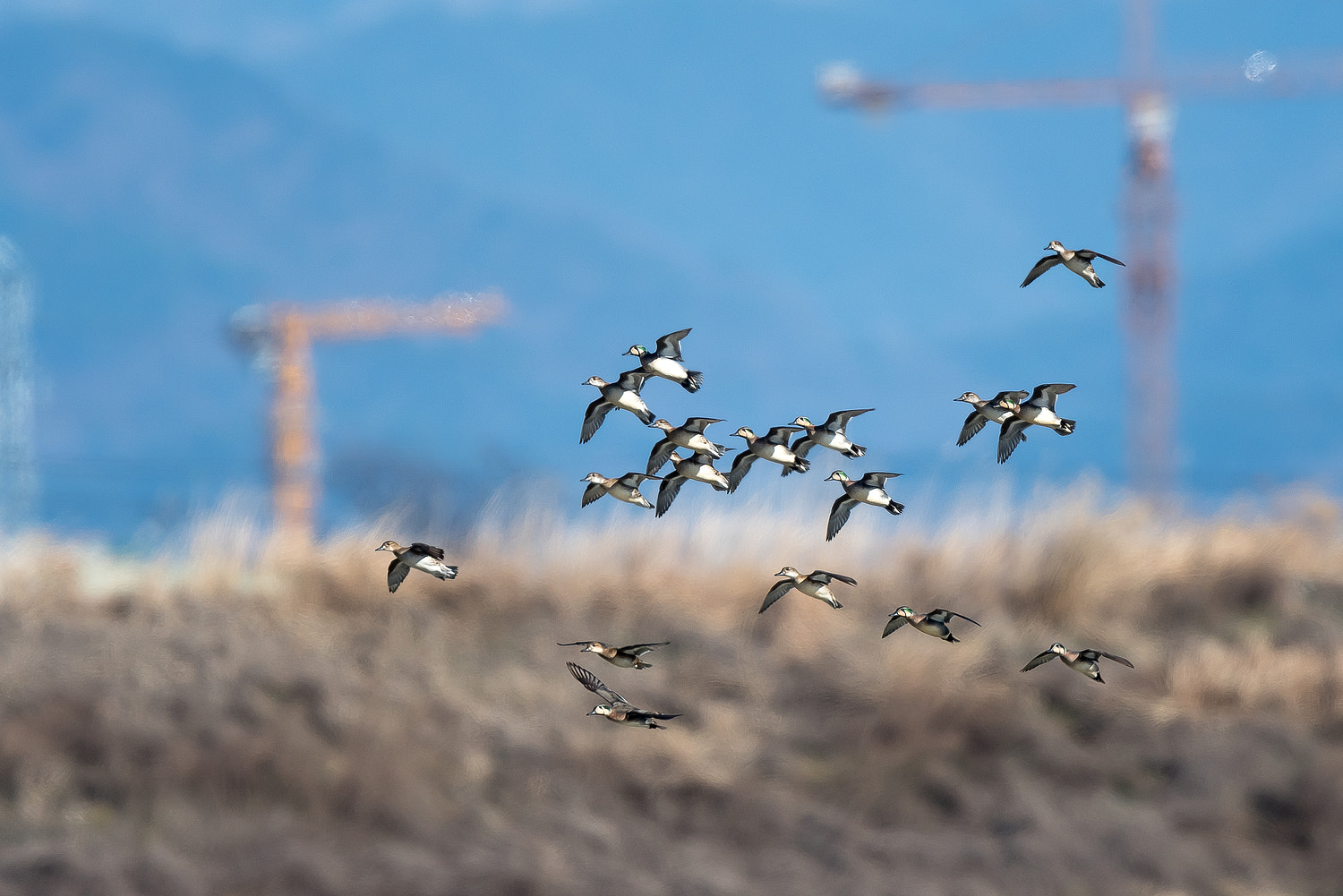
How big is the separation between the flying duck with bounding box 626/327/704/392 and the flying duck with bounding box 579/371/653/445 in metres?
0.03

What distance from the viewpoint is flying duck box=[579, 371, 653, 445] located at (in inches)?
114

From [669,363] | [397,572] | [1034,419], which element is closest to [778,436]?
[669,363]

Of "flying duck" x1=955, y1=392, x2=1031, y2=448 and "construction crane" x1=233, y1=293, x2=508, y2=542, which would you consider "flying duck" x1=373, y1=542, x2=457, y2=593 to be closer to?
"flying duck" x1=955, y1=392, x2=1031, y2=448

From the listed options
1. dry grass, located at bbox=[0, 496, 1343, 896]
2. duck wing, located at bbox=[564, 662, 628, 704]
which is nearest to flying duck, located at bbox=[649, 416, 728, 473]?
duck wing, located at bbox=[564, 662, 628, 704]

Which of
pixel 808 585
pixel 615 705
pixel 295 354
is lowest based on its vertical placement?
pixel 615 705

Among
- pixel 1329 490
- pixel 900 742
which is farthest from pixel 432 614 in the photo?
pixel 1329 490

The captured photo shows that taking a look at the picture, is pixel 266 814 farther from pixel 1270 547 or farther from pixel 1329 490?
pixel 1329 490

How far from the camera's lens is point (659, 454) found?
293 centimetres

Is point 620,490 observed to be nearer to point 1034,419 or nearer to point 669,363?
point 669,363

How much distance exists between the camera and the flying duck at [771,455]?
2.87 m

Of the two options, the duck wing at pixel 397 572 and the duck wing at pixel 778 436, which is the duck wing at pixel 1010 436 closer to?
the duck wing at pixel 778 436

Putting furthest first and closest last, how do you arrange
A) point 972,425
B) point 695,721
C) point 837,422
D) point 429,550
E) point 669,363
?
point 695,721
point 972,425
point 669,363
point 837,422
point 429,550

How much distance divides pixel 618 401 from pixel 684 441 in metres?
0.16

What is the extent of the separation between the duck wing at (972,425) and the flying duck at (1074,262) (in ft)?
0.92
